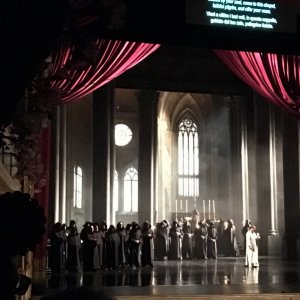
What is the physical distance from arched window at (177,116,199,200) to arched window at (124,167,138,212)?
8.43 feet

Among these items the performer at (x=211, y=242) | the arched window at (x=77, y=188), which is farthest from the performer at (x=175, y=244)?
the arched window at (x=77, y=188)

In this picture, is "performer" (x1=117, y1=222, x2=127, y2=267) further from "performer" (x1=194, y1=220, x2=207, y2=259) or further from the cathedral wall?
the cathedral wall

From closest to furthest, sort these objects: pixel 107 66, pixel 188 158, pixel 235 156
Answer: pixel 107 66, pixel 235 156, pixel 188 158

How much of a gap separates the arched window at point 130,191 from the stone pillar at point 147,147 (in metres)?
9.70

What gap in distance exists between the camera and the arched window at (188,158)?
32969 mm

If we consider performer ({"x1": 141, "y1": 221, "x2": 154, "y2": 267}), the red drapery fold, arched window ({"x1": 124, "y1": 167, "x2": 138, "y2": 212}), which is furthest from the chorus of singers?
arched window ({"x1": 124, "y1": 167, "x2": 138, "y2": 212})

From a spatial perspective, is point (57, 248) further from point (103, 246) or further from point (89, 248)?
point (103, 246)

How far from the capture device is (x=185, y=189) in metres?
33.0

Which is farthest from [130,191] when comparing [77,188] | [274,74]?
[274,74]

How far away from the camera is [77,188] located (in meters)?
23.8

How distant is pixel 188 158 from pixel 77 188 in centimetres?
1102

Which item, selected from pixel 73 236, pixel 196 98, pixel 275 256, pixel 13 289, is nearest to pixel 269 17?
pixel 73 236

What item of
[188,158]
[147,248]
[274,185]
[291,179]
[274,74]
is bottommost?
[147,248]

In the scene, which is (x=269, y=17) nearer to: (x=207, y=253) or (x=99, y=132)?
(x=99, y=132)
